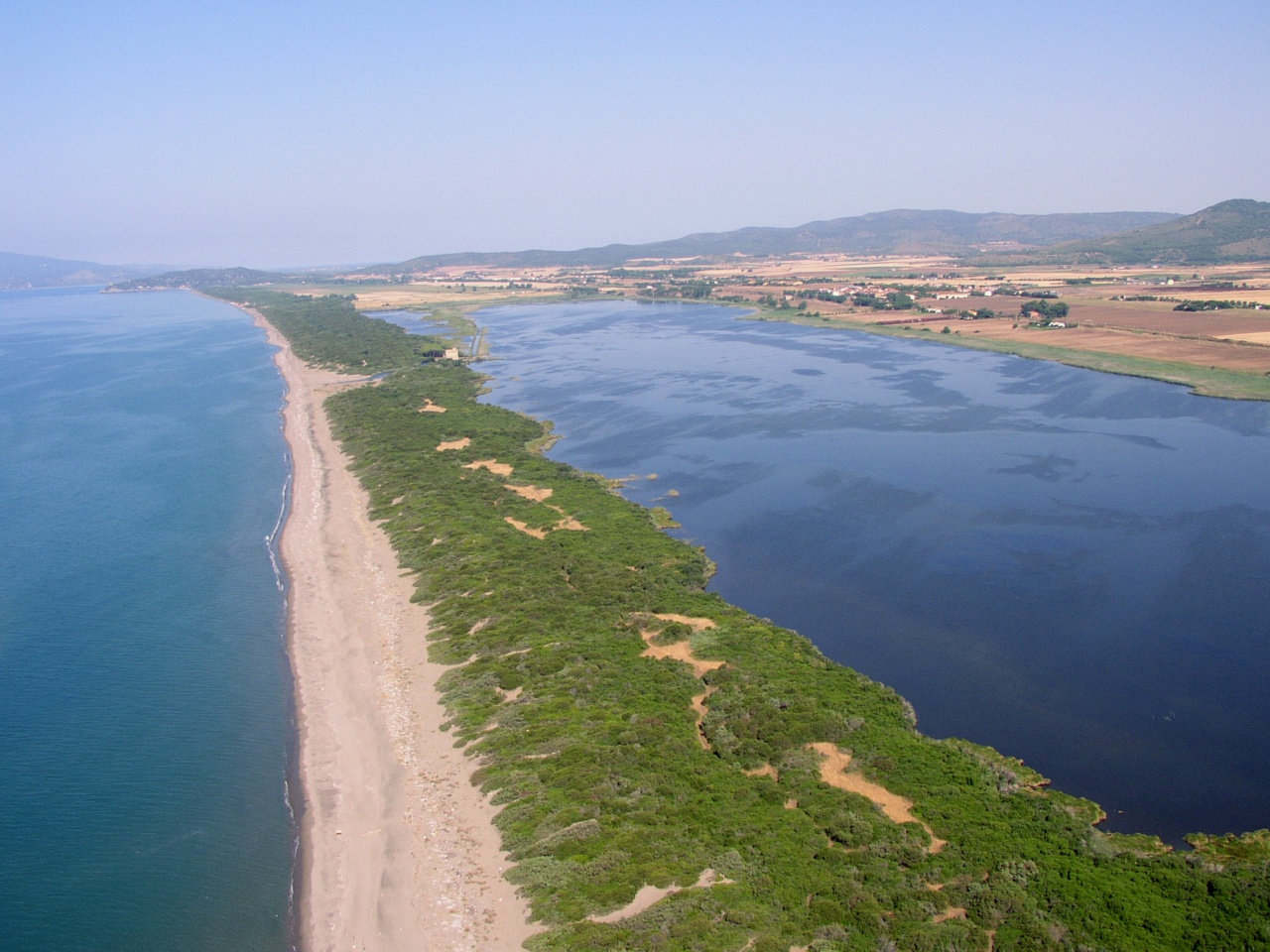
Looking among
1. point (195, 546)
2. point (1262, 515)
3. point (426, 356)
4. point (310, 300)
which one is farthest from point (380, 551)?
point (310, 300)

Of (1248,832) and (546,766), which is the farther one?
(546,766)

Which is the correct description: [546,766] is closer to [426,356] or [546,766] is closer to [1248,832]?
[1248,832]

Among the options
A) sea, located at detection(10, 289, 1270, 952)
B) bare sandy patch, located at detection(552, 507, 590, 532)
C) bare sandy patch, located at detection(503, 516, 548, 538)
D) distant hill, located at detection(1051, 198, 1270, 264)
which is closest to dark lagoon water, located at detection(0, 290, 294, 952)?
sea, located at detection(10, 289, 1270, 952)

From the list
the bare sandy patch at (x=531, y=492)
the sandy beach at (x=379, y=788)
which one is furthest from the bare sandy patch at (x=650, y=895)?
the bare sandy patch at (x=531, y=492)

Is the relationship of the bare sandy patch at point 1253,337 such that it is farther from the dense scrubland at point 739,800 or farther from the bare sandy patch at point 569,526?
the bare sandy patch at point 569,526

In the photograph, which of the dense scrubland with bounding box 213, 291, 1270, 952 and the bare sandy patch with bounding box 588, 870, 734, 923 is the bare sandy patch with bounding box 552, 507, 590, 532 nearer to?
the dense scrubland with bounding box 213, 291, 1270, 952
